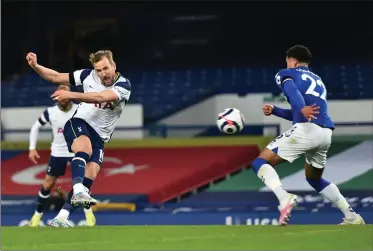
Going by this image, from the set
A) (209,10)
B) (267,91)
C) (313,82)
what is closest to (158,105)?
(267,91)

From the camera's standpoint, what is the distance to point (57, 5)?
22984 mm

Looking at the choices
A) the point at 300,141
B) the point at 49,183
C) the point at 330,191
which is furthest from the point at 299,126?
the point at 49,183

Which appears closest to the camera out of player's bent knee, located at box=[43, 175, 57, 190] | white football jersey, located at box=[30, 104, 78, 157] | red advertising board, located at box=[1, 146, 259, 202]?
player's bent knee, located at box=[43, 175, 57, 190]

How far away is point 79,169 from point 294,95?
2.32 meters

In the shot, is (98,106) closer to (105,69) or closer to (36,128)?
(105,69)

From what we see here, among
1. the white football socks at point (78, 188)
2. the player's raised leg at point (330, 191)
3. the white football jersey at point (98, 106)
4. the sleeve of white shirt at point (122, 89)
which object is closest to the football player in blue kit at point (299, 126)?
the player's raised leg at point (330, 191)

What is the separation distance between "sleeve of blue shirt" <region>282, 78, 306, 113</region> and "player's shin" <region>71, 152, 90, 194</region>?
7.26ft

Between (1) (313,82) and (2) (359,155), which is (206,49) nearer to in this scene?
(2) (359,155)

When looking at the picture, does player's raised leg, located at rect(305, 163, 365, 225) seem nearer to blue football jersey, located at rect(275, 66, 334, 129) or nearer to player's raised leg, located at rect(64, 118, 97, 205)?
blue football jersey, located at rect(275, 66, 334, 129)

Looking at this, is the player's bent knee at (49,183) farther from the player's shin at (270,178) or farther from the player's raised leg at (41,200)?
the player's shin at (270,178)

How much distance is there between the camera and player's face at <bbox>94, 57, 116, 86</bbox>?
10516 mm

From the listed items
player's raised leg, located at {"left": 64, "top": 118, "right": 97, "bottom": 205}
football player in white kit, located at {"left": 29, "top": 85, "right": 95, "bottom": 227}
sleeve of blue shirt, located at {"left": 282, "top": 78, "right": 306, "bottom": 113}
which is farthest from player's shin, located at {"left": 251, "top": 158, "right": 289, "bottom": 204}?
football player in white kit, located at {"left": 29, "top": 85, "right": 95, "bottom": 227}

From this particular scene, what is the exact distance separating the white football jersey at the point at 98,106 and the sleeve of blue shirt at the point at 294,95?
67.0 inches

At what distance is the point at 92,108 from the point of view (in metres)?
10.9
